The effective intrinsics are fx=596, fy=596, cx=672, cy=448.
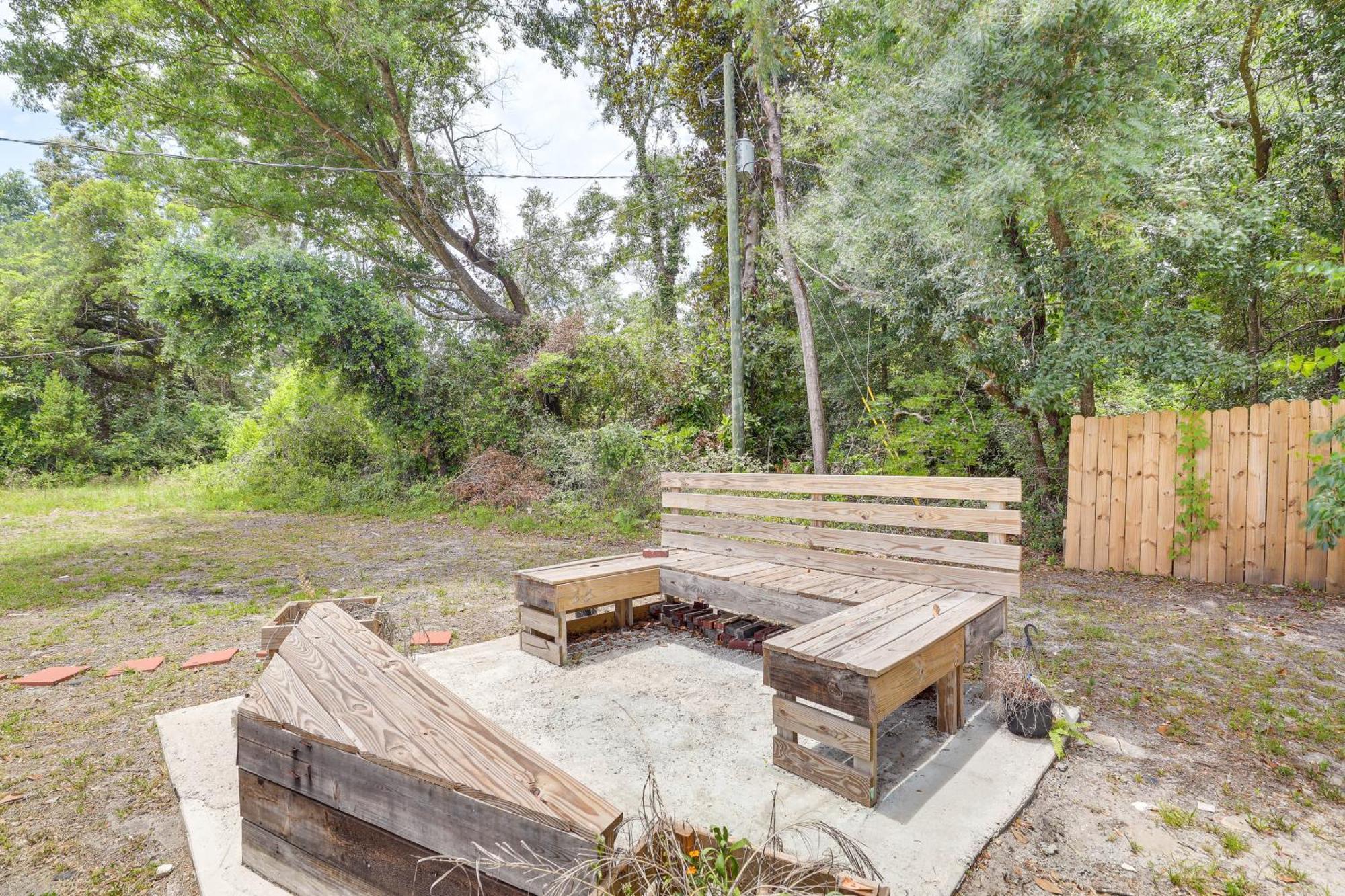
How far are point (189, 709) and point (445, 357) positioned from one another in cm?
861

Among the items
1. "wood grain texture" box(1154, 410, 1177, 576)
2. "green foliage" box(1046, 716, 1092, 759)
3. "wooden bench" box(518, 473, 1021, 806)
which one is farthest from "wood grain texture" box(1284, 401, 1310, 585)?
"green foliage" box(1046, 716, 1092, 759)

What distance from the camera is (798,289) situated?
8.16 meters

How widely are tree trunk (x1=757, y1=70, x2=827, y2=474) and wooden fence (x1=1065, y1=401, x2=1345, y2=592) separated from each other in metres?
3.16

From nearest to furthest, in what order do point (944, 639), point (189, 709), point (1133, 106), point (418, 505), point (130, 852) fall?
1. point (130, 852)
2. point (944, 639)
3. point (189, 709)
4. point (1133, 106)
5. point (418, 505)

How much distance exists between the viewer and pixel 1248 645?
3523 millimetres

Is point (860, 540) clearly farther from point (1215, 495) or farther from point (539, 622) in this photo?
point (1215, 495)

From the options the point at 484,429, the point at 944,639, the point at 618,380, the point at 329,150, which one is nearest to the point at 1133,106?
the point at 944,639

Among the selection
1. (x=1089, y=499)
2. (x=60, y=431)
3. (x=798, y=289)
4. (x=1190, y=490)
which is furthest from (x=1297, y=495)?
(x=60, y=431)

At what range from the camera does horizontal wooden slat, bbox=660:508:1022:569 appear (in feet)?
9.61

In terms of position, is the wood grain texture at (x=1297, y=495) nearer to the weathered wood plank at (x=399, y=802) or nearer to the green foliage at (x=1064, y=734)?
the green foliage at (x=1064, y=734)

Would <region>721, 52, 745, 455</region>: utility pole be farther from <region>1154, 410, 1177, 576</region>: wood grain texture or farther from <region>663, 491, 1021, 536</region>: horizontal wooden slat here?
<region>1154, 410, 1177, 576</region>: wood grain texture

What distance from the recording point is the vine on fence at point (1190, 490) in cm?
493

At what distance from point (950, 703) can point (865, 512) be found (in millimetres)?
1109

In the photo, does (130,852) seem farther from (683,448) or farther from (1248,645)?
(683,448)
